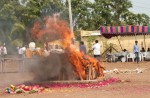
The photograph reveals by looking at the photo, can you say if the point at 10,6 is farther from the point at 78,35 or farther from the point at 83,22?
the point at 83,22

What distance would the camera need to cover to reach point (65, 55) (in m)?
13.6

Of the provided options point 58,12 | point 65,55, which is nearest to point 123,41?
point 58,12

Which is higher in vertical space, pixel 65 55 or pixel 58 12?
pixel 58 12

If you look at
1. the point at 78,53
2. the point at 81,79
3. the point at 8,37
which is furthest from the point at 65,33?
the point at 8,37

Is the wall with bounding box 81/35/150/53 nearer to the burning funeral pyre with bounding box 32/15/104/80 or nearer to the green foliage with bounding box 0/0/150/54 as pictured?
the green foliage with bounding box 0/0/150/54

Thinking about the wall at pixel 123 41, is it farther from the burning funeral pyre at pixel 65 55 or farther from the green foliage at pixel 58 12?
the burning funeral pyre at pixel 65 55

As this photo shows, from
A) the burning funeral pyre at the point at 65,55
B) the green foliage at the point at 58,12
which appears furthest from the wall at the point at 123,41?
the burning funeral pyre at the point at 65,55

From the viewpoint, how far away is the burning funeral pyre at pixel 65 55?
13594mm

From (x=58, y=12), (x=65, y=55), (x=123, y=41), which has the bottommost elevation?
(x=65, y=55)

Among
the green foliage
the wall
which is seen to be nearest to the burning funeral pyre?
the green foliage

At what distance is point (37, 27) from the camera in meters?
14.0

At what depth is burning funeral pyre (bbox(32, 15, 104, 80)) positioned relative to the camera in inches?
535

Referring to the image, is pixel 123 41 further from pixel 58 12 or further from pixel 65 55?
pixel 65 55

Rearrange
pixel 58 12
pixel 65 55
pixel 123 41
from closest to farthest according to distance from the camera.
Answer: pixel 65 55, pixel 58 12, pixel 123 41
